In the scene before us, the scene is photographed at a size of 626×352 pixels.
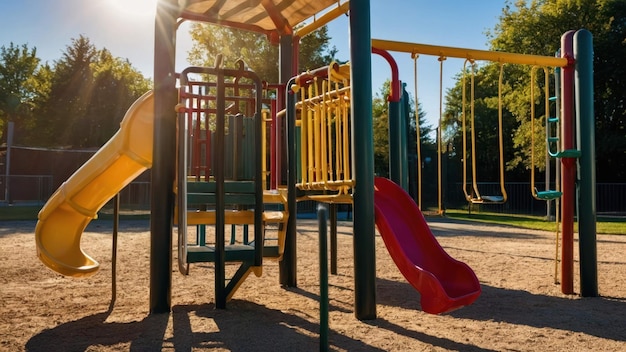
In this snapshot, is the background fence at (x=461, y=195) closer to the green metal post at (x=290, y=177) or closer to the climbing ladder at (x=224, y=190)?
the green metal post at (x=290, y=177)

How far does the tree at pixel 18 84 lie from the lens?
36.0 metres

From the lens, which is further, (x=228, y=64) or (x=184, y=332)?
(x=228, y=64)

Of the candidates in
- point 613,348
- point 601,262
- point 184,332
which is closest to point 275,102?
point 184,332

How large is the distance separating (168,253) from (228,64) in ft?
71.8

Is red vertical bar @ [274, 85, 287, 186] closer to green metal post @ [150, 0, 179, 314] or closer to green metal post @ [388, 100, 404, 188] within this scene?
green metal post @ [388, 100, 404, 188]

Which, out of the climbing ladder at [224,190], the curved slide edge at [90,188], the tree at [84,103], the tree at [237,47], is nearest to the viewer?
Answer: the climbing ladder at [224,190]

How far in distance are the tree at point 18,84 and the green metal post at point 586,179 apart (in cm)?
3682

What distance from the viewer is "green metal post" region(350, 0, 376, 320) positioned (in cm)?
446

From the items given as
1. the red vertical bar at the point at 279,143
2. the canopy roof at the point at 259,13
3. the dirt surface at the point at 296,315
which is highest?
the canopy roof at the point at 259,13

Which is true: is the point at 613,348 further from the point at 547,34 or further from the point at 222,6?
the point at 547,34

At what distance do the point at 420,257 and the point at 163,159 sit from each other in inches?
93.6

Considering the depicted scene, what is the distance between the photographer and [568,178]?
5.76 meters

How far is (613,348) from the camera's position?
373 cm

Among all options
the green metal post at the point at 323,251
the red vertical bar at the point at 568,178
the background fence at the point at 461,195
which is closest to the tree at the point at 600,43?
the background fence at the point at 461,195
